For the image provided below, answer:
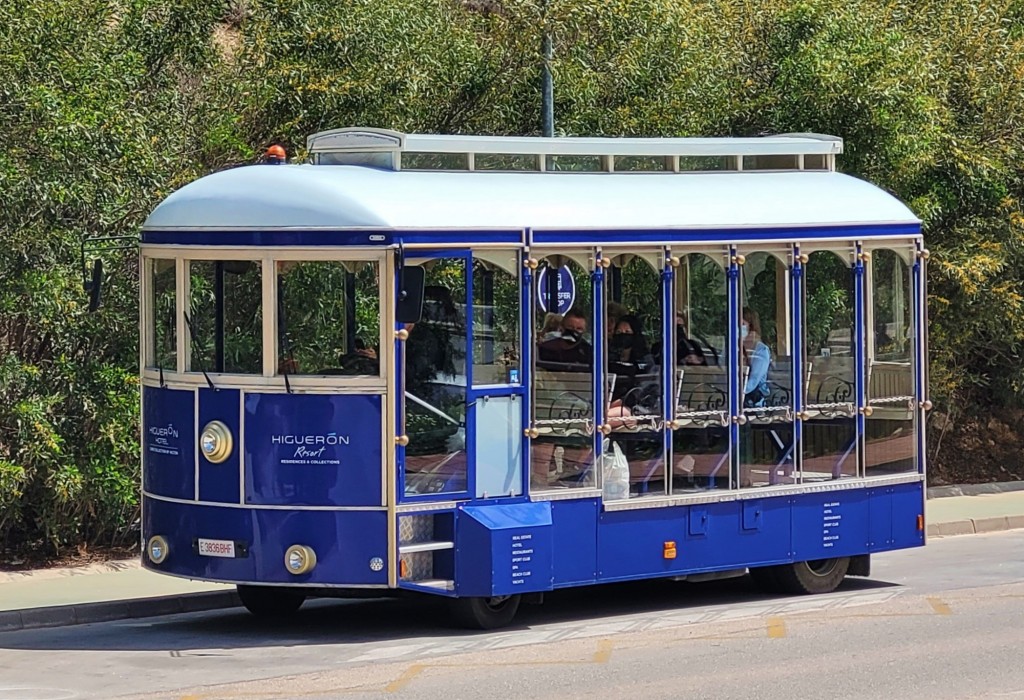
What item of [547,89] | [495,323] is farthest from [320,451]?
[547,89]

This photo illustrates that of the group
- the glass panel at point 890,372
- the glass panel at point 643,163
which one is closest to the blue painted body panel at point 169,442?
the glass panel at point 643,163

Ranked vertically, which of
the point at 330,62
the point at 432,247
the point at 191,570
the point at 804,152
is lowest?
the point at 191,570

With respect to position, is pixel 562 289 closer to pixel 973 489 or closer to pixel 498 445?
pixel 498 445

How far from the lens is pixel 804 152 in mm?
13906

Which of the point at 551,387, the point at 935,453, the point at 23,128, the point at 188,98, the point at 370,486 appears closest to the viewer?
the point at 370,486

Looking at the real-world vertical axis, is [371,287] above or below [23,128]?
below

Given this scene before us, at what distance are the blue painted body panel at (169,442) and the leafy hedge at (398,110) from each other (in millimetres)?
2047

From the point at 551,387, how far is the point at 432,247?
4.24 ft

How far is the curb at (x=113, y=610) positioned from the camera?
1241cm

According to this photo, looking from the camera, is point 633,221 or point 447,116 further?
point 447,116

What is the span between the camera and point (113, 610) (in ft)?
42.0

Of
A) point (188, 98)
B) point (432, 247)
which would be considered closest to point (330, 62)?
point (188, 98)

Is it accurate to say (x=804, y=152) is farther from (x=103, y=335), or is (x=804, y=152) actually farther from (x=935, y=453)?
(x=935, y=453)

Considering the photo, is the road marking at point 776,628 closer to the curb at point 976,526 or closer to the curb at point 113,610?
the curb at point 113,610
